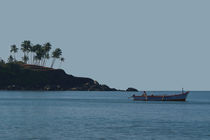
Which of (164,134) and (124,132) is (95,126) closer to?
(124,132)

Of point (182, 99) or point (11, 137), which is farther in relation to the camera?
point (182, 99)

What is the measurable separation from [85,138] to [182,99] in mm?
103041

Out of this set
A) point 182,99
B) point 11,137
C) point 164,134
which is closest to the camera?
Result: point 11,137

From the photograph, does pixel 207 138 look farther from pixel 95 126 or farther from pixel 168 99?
pixel 168 99

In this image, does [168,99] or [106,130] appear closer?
[106,130]

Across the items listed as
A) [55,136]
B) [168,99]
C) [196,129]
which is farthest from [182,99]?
[55,136]

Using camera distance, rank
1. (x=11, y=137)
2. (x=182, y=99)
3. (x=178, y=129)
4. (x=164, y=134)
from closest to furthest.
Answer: (x=11, y=137)
(x=164, y=134)
(x=178, y=129)
(x=182, y=99)

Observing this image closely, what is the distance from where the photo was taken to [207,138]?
146 feet

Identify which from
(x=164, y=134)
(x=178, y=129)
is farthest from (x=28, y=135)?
(x=178, y=129)

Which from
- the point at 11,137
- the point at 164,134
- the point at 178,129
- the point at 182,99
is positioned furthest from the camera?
the point at 182,99

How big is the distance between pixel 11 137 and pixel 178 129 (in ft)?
74.4

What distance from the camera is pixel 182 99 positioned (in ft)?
464

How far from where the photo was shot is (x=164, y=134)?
47.2m

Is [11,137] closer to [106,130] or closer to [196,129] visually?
[106,130]
